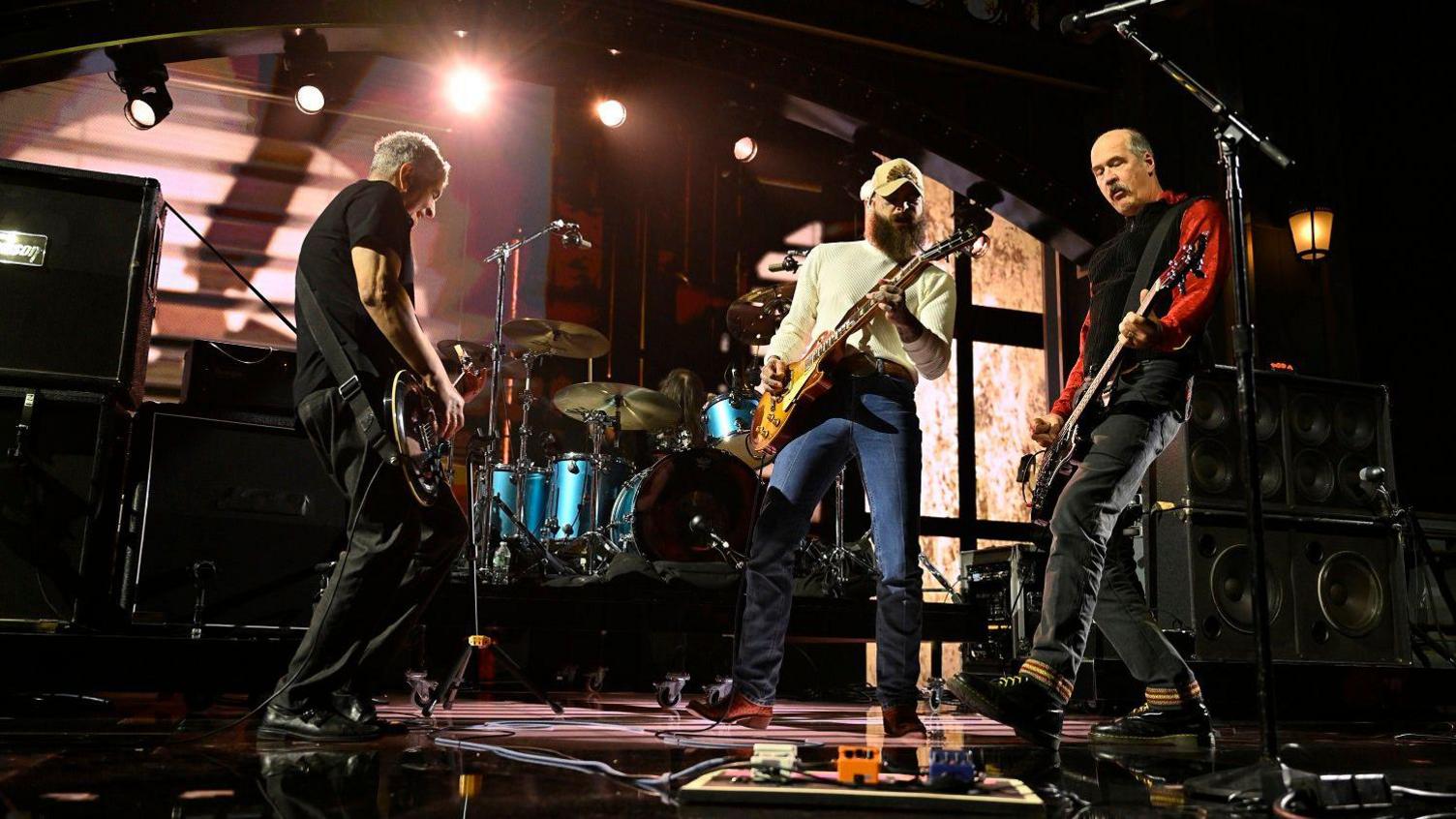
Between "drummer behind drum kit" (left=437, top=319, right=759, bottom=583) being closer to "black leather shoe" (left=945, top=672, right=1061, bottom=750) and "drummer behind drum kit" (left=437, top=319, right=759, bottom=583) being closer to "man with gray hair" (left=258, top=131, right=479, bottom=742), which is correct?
"man with gray hair" (left=258, top=131, right=479, bottom=742)

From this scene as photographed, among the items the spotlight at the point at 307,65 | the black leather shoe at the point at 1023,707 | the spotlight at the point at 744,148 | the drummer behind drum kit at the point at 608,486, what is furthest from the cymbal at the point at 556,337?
the black leather shoe at the point at 1023,707

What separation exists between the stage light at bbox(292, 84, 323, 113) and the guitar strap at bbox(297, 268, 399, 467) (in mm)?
4973

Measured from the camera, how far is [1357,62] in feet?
29.0

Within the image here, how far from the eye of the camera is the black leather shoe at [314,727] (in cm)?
299

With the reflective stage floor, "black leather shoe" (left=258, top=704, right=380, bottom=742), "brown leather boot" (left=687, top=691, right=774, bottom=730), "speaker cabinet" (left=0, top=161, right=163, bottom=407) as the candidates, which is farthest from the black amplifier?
"brown leather boot" (left=687, top=691, right=774, bottom=730)

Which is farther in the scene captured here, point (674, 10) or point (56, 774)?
point (674, 10)

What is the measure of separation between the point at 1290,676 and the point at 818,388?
3.26 m

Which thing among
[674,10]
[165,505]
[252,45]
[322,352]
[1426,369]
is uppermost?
[674,10]

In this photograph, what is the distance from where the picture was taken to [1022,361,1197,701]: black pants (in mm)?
3355

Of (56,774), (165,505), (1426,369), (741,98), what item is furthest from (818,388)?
(1426,369)

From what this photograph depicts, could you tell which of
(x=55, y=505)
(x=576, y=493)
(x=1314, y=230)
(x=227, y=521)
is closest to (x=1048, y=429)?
(x=227, y=521)

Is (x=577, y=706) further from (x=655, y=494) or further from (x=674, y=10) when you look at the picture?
(x=674, y=10)

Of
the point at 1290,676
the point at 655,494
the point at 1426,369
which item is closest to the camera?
the point at 1290,676

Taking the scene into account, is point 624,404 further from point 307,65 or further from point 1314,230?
point 1314,230
